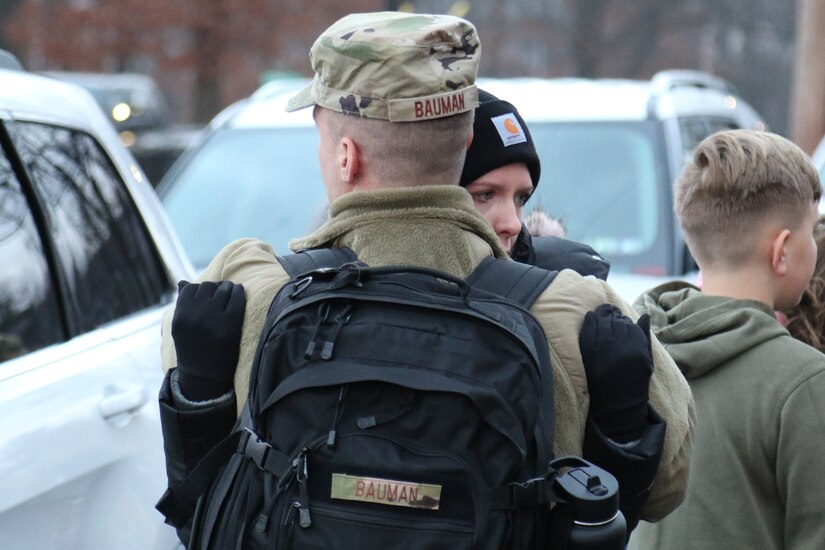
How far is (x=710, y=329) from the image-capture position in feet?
8.41

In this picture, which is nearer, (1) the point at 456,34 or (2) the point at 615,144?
(1) the point at 456,34

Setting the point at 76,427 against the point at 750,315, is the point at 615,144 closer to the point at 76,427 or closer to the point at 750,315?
the point at 750,315

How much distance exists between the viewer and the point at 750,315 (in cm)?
253

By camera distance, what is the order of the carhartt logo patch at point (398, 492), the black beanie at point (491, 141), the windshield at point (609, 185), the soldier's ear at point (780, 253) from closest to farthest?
the carhartt logo patch at point (398, 492)
the soldier's ear at point (780, 253)
the black beanie at point (491, 141)
the windshield at point (609, 185)

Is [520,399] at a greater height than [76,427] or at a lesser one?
greater

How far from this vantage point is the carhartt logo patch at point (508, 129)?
8.91ft

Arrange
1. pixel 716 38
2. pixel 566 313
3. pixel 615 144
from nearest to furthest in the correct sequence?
pixel 566 313 → pixel 615 144 → pixel 716 38

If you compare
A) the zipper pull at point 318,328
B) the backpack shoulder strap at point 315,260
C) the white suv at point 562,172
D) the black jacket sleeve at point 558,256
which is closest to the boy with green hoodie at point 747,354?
the black jacket sleeve at point 558,256

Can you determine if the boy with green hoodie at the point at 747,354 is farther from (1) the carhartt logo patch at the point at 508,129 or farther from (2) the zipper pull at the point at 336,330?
(2) the zipper pull at the point at 336,330

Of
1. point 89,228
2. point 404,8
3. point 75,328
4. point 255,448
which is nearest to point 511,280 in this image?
point 255,448

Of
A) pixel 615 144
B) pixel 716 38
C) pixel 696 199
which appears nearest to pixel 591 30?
pixel 716 38

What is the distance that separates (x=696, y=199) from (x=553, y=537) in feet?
3.60

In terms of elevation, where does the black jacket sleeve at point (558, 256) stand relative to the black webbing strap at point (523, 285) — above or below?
below

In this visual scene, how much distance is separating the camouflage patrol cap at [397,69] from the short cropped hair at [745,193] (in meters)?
0.86
